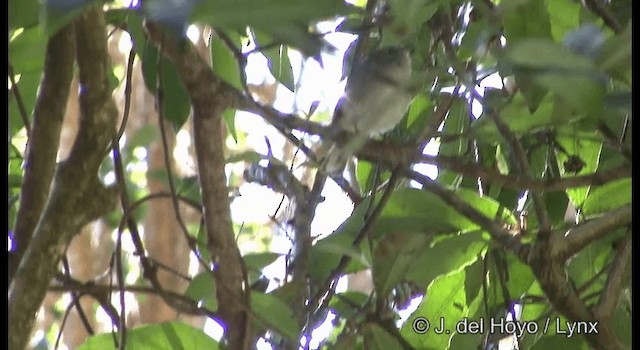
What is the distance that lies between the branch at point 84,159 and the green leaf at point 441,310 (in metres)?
0.28

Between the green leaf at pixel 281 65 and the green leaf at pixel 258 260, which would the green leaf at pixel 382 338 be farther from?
the green leaf at pixel 281 65

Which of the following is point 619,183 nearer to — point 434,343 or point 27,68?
point 434,343

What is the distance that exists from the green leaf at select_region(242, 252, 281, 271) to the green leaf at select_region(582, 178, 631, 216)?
276 millimetres

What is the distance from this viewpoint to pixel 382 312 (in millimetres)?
664

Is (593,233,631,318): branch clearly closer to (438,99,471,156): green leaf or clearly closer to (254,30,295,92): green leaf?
(438,99,471,156): green leaf

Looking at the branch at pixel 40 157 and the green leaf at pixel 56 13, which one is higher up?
the branch at pixel 40 157

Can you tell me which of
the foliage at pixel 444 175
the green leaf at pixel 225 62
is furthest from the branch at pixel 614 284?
the green leaf at pixel 225 62

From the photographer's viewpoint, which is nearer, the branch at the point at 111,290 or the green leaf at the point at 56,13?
the green leaf at the point at 56,13

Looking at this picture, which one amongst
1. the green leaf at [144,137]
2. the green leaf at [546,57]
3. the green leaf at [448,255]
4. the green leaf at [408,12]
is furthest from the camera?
the green leaf at [144,137]

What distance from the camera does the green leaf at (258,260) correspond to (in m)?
0.74

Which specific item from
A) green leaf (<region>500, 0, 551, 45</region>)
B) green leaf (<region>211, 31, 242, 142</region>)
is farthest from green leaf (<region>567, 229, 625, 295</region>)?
green leaf (<region>211, 31, 242, 142</region>)

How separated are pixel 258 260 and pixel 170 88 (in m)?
0.17

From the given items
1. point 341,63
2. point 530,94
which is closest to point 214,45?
point 341,63

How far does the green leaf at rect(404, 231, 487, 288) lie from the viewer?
576mm
